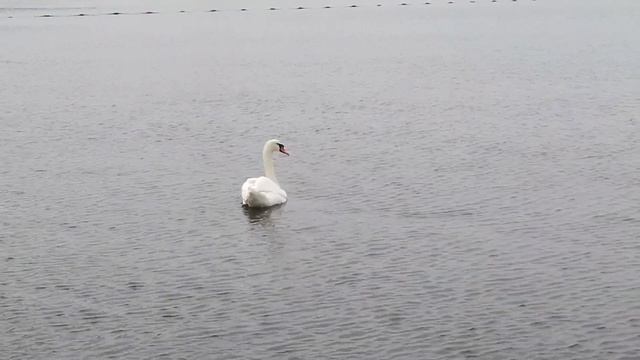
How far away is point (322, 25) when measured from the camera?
8412 cm

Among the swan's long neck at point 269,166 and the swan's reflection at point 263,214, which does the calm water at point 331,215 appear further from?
the swan's long neck at point 269,166

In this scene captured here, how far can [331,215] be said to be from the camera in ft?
78.3

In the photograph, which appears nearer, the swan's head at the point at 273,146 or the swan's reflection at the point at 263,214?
the swan's reflection at the point at 263,214

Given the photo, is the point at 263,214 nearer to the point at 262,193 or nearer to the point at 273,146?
the point at 262,193

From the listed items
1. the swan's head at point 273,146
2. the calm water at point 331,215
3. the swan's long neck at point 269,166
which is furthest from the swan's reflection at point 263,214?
the swan's head at point 273,146

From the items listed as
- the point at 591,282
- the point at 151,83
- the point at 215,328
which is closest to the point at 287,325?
the point at 215,328

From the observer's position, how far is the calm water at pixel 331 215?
17.3 meters

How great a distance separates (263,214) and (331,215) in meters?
1.51

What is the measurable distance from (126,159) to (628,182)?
40.8 ft

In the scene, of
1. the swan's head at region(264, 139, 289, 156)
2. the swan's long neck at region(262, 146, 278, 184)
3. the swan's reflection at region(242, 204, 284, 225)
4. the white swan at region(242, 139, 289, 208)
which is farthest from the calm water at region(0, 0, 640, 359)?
the swan's head at region(264, 139, 289, 156)

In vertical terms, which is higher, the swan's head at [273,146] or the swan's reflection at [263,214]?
the swan's head at [273,146]

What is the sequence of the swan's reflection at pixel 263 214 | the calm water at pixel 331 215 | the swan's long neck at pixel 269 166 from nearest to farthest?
the calm water at pixel 331 215 < the swan's reflection at pixel 263 214 < the swan's long neck at pixel 269 166

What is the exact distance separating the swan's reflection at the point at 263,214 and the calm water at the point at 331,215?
0.07 m

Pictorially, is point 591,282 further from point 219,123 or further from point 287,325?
point 219,123
